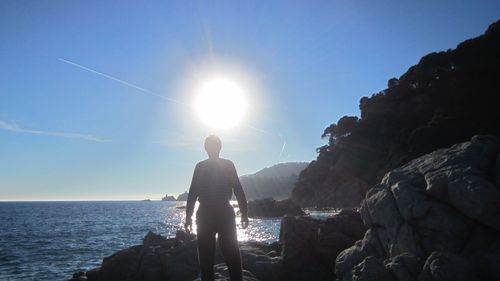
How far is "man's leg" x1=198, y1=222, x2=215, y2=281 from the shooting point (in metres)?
7.56

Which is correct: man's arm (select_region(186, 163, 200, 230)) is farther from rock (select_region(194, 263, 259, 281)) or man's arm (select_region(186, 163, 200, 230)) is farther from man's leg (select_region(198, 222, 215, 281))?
rock (select_region(194, 263, 259, 281))

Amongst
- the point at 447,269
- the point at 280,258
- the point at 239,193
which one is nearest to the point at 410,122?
the point at 280,258

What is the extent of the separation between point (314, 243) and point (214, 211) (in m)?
9.43

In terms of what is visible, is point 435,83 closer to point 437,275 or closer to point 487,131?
point 487,131

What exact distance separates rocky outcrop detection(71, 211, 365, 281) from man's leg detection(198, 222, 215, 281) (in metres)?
5.03

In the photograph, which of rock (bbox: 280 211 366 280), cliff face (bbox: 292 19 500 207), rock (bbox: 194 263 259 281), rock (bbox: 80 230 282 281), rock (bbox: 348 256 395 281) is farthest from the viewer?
cliff face (bbox: 292 19 500 207)

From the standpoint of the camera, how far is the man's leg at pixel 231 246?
7578 mm

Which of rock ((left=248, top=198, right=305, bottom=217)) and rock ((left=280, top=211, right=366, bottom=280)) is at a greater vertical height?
rock ((left=248, top=198, right=305, bottom=217))

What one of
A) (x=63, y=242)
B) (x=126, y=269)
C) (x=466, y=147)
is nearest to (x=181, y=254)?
(x=126, y=269)

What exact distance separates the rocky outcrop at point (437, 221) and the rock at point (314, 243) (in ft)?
12.1

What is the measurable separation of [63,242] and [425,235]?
41.0 metres

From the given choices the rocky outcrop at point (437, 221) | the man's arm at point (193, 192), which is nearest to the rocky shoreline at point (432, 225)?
the rocky outcrop at point (437, 221)

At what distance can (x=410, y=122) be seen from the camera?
70.4 m

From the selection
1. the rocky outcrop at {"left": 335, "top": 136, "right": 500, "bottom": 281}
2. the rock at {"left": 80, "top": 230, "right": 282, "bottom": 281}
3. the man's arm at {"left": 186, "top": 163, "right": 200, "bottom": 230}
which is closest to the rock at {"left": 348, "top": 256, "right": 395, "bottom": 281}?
the rocky outcrop at {"left": 335, "top": 136, "right": 500, "bottom": 281}
